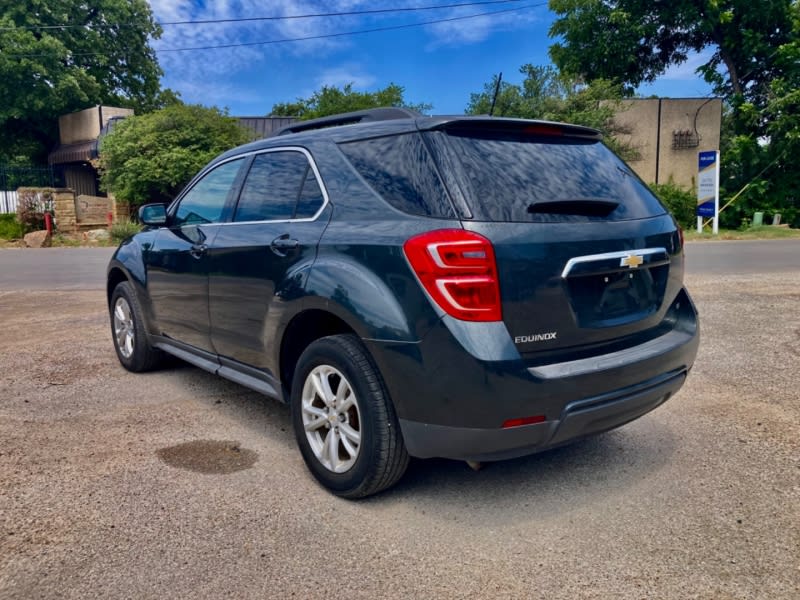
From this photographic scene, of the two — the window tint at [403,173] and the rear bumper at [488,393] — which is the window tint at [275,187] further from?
the rear bumper at [488,393]

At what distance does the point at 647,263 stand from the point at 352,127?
162cm

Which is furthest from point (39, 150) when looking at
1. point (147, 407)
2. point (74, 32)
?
point (147, 407)

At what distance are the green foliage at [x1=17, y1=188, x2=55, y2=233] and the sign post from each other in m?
22.9

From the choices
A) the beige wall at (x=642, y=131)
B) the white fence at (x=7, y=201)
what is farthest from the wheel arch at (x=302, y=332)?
the white fence at (x=7, y=201)

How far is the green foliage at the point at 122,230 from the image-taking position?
73.7 feet

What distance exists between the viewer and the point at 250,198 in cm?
393

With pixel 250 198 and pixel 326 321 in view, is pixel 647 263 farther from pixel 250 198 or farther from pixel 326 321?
pixel 250 198

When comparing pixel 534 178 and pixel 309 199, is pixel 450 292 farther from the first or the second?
pixel 309 199

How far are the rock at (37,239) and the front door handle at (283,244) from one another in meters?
22.7

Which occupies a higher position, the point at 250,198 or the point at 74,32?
the point at 74,32

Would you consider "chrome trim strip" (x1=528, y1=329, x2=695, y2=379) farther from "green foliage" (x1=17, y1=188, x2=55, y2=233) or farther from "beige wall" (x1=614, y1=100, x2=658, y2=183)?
"green foliage" (x1=17, y1=188, x2=55, y2=233)

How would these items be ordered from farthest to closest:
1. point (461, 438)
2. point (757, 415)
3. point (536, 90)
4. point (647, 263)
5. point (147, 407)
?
point (536, 90) → point (147, 407) → point (757, 415) → point (647, 263) → point (461, 438)

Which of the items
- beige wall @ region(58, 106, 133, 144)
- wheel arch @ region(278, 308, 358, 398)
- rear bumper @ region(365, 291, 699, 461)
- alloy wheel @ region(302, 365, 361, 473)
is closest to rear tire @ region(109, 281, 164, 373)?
wheel arch @ region(278, 308, 358, 398)

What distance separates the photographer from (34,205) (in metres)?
24.6
